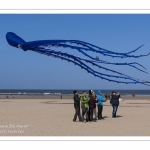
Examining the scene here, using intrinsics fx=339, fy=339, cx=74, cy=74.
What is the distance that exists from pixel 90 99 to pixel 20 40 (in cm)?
982

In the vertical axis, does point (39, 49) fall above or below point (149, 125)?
above

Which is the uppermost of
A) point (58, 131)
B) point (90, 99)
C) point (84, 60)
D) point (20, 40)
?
point (20, 40)

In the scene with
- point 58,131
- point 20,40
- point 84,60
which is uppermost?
point 20,40

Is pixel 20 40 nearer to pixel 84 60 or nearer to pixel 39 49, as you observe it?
pixel 39 49

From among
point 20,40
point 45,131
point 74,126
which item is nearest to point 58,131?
point 45,131

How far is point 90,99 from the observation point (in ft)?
45.7

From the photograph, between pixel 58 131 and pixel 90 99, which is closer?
pixel 58 131
